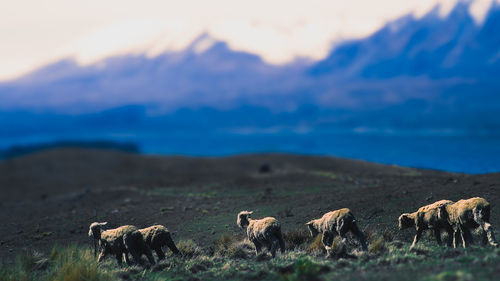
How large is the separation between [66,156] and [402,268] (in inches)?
2562

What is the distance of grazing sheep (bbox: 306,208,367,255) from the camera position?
12.5 meters

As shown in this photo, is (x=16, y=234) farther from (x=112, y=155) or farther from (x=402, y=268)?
(x=112, y=155)

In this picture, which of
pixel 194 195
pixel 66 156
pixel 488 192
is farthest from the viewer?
pixel 66 156

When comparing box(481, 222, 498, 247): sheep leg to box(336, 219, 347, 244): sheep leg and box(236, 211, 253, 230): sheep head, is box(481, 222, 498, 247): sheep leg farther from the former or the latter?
box(236, 211, 253, 230): sheep head

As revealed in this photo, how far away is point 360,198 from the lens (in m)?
20.3

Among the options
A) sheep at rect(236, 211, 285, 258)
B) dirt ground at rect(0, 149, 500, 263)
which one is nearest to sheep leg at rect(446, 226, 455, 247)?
dirt ground at rect(0, 149, 500, 263)

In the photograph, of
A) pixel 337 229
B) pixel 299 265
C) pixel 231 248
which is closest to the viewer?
pixel 299 265

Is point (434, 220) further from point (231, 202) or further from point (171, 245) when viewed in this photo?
point (231, 202)

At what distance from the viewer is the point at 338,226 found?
12531mm

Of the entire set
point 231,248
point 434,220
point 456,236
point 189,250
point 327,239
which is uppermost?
point 434,220

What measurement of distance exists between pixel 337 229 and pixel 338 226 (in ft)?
0.30

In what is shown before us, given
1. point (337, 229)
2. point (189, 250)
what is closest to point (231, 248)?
point (189, 250)

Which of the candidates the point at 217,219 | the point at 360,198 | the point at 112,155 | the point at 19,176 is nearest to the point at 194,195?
the point at 217,219

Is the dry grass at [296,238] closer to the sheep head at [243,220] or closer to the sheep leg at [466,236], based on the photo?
the sheep head at [243,220]
